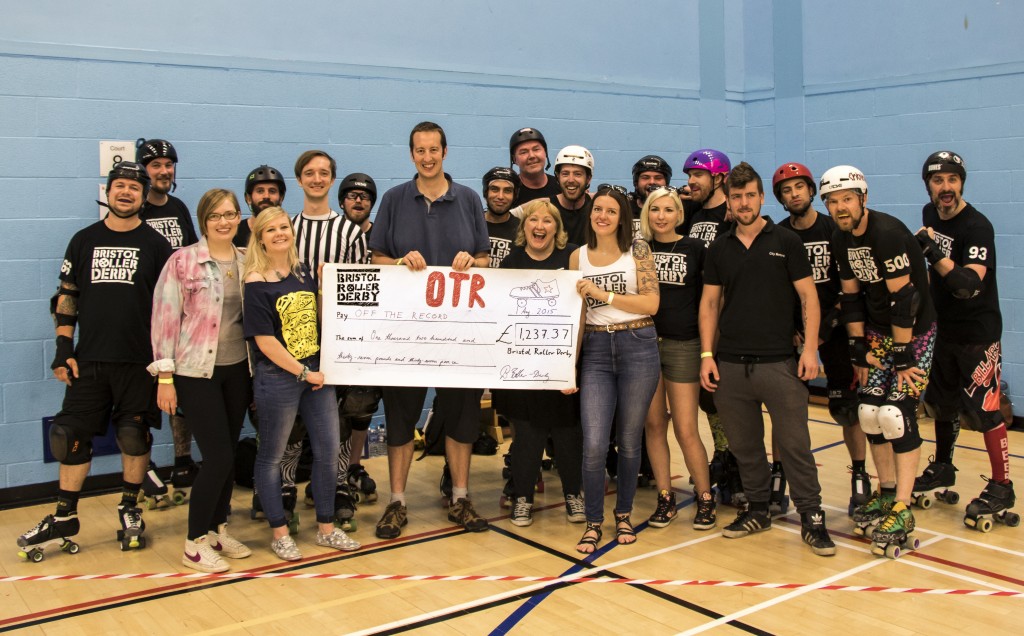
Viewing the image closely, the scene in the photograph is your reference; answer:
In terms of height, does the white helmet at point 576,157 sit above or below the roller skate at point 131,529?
above

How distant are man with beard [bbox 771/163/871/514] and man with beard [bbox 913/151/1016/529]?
451 mm

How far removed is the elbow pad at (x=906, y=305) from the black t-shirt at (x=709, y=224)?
912 millimetres

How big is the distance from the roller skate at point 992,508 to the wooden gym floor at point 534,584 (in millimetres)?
53

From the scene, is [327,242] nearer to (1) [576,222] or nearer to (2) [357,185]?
(2) [357,185]

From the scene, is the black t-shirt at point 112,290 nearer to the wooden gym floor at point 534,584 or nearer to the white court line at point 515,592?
the wooden gym floor at point 534,584

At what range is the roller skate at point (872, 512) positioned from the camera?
424cm

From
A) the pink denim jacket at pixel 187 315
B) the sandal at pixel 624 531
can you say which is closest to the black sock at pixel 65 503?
the pink denim jacket at pixel 187 315

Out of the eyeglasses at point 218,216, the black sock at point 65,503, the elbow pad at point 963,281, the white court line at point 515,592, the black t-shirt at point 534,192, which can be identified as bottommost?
the white court line at point 515,592

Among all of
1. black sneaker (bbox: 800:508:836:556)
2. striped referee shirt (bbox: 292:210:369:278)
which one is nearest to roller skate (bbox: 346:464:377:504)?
striped referee shirt (bbox: 292:210:369:278)

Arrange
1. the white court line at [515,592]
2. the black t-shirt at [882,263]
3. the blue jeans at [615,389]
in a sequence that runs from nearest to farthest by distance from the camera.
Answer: the white court line at [515,592]
the black t-shirt at [882,263]
the blue jeans at [615,389]

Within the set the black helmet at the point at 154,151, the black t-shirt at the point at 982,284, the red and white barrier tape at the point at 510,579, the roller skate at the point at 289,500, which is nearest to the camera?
the red and white barrier tape at the point at 510,579

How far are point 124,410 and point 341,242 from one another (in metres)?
1.29

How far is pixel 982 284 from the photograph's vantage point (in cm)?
445

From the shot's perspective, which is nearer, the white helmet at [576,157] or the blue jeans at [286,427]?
the blue jeans at [286,427]
